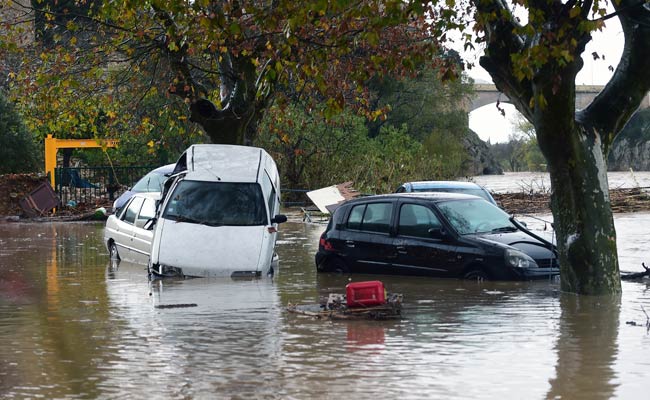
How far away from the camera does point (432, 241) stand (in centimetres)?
1839

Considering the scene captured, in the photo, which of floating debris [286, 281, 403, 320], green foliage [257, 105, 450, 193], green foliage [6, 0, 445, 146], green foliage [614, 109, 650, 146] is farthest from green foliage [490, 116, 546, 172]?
floating debris [286, 281, 403, 320]

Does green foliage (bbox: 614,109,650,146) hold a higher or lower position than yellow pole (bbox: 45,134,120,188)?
higher

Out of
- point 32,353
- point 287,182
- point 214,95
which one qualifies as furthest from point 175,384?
point 287,182

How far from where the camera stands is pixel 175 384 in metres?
9.81

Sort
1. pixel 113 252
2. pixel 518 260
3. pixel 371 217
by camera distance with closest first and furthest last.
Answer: pixel 518 260, pixel 371 217, pixel 113 252

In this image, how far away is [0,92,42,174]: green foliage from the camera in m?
48.6

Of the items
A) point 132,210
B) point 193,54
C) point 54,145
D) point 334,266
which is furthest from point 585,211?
point 54,145

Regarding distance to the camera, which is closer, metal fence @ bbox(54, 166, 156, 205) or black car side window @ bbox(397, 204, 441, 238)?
black car side window @ bbox(397, 204, 441, 238)

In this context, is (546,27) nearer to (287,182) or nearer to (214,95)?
(214,95)

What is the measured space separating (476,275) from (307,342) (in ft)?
20.1

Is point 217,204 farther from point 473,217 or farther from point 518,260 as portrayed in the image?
point 518,260

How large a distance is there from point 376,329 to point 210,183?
754 cm

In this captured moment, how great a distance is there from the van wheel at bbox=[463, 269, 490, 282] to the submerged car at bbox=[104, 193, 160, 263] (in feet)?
19.9

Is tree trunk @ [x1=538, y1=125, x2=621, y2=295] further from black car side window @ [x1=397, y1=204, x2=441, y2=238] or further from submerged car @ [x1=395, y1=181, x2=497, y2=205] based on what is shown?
submerged car @ [x1=395, y1=181, x2=497, y2=205]
